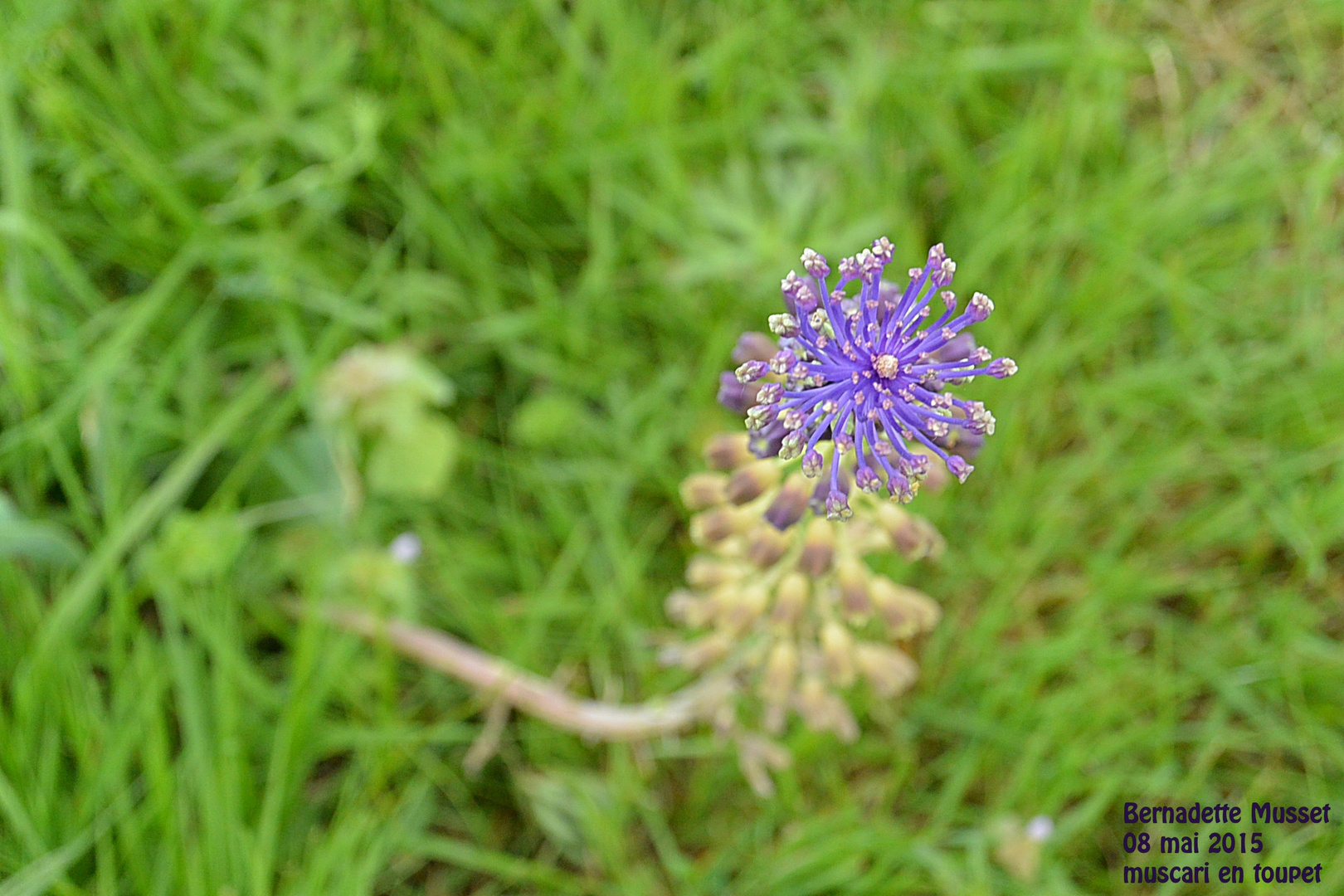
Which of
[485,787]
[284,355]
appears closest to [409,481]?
[284,355]

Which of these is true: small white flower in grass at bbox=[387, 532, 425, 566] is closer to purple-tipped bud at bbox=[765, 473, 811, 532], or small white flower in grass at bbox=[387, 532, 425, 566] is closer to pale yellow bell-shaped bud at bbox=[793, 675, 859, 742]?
pale yellow bell-shaped bud at bbox=[793, 675, 859, 742]

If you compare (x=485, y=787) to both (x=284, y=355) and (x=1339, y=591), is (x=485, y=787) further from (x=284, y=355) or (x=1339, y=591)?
(x=1339, y=591)

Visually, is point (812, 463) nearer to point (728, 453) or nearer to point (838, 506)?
point (838, 506)

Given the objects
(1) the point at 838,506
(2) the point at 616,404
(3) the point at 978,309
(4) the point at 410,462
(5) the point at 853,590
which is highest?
(2) the point at 616,404

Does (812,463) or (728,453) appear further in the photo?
(728,453)

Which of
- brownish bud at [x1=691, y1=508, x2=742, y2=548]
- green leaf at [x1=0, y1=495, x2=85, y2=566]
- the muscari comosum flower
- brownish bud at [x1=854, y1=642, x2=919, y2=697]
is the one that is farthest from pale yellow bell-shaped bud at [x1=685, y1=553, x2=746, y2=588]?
green leaf at [x1=0, y1=495, x2=85, y2=566]

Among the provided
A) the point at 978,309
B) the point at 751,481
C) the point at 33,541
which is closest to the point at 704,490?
the point at 751,481
